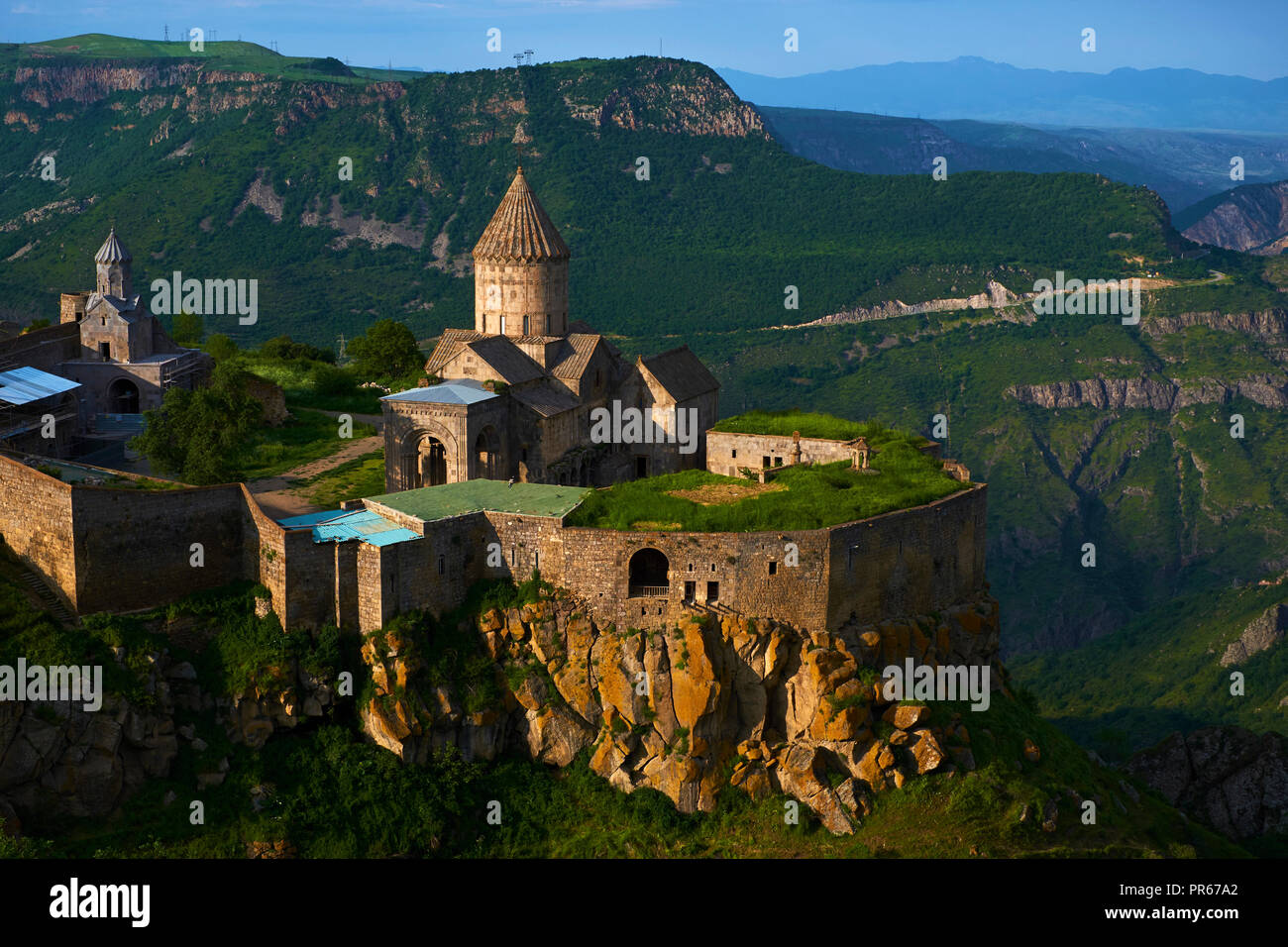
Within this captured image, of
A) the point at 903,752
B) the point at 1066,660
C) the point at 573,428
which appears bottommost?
the point at 1066,660

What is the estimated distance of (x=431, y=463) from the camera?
50750 millimetres

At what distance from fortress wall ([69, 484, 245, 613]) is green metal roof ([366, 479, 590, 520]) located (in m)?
3.79

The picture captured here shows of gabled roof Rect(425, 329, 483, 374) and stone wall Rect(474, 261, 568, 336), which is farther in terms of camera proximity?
stone wall Rect(474, 261, 568, 336)

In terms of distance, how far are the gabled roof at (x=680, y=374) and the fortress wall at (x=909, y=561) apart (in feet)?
34.9

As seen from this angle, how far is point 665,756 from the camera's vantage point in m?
43.5

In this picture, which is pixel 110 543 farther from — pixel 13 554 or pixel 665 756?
pixel 665 756

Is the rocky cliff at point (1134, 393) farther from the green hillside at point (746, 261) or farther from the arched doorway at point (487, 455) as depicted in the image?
the arched doorway at point (487, 455)

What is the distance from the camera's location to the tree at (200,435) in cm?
4734

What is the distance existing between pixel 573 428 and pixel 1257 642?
4253 centimetres

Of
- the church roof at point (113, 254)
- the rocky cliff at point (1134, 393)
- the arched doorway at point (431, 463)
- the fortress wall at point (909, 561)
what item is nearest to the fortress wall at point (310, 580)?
the arched doorway at point (431, 463)

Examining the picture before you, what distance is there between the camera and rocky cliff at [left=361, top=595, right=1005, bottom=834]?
43.2 m

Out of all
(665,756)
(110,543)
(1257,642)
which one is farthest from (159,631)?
(1257,642)

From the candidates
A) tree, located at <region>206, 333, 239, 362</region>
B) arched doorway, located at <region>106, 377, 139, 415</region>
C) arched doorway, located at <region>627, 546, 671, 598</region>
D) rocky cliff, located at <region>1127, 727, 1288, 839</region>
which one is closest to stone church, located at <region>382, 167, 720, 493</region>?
arched doorway, located at <region>627, 546, 671, 598</region>

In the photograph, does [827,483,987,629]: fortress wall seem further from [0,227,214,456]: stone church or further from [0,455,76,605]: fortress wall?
[0,227,214,456]: stone church
